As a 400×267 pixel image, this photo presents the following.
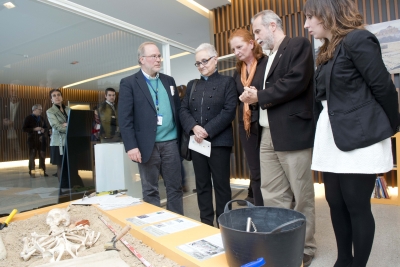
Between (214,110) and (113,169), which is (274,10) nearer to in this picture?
(214,110)

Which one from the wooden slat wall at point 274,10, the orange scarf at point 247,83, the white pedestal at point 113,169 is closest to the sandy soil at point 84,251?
the orange scarf at point 247,83

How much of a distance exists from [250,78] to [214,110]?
346 millimetres

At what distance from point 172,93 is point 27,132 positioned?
128 cm

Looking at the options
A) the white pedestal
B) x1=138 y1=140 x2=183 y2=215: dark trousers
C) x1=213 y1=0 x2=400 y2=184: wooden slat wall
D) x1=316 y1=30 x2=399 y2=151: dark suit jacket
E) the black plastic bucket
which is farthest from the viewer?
x1=213 y1=0 x2=400 y2=184: wooden slat wall

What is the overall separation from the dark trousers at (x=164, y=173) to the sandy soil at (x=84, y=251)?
650 millimetres

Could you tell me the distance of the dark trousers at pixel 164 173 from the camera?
2145mm

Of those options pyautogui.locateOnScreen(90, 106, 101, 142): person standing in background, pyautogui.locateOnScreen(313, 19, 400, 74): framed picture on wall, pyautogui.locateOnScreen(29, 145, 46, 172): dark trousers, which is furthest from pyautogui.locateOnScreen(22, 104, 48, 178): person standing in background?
pyautogui.locateOnScreen(313, 19, 400, 74): framed picture on wall

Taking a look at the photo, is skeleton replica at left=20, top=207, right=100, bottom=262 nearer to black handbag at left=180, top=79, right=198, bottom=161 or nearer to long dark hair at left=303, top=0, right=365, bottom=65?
black handbag at left=180, top=79, right=198, bottom=161

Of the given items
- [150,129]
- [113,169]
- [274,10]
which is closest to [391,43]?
[274,10]

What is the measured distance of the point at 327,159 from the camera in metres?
1.33

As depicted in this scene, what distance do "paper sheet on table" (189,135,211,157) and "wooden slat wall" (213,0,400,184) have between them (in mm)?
2430

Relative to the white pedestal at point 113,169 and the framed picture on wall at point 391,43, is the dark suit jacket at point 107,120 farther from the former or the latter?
the framed picture on wall at point 391,43

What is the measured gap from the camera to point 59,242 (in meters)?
1.04

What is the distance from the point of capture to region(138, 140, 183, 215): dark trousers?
2145 mm
